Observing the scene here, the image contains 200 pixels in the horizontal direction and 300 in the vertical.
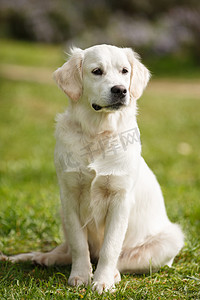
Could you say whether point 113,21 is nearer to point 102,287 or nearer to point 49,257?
point 49,257

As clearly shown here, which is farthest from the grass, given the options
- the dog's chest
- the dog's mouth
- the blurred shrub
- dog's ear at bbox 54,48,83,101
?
the blurred shrub

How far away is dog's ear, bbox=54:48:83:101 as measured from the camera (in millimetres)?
3094

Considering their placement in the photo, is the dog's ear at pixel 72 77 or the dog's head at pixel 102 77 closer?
the dog's head at pixel 102 77

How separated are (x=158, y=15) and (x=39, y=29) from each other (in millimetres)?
6341

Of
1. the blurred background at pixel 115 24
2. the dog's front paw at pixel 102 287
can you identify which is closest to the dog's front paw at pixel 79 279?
the dog's front paw at pixel 102 287

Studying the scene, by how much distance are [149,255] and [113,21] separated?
58.4 ft

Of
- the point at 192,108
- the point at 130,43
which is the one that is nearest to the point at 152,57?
the point at 130,43

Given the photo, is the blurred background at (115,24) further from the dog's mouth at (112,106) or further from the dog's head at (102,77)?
the dog's mouth at (112,106)

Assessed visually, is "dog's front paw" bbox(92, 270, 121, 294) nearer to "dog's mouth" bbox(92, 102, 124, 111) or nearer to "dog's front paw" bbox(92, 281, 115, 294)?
"dog's front paw" bbox(92, 281, 115, 294)

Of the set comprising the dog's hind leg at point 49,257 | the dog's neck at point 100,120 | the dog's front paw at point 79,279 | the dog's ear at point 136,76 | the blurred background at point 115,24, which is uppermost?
the blurred background at point 115,24

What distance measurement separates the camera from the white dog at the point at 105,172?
296 cm

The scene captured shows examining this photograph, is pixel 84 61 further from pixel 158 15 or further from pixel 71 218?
pixel 158 15

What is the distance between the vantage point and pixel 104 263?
295cm

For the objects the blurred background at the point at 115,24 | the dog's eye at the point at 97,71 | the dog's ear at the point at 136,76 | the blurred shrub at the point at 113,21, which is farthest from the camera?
the blurred shrub at the point at 113,21
